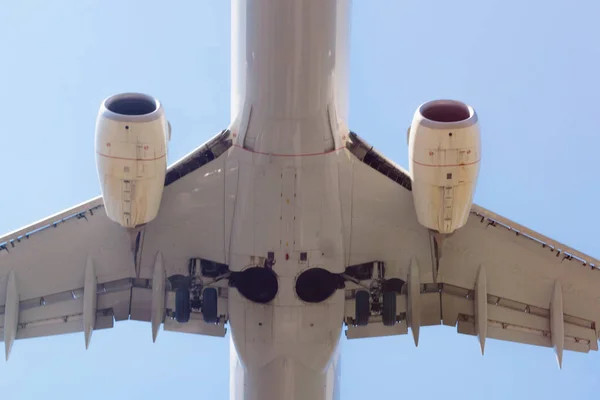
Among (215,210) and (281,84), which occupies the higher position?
(281,84)

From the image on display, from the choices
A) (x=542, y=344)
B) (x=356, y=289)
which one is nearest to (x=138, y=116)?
(x=356, y=289)

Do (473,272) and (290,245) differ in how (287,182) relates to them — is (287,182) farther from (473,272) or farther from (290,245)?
(473,272)

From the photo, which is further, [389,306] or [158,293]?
[389,306]

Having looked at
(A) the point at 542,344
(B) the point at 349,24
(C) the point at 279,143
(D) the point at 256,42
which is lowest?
(A) the point at 542,344

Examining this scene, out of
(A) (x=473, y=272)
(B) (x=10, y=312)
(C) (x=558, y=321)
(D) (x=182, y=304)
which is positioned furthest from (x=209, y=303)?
(C) (x=558, y=321)

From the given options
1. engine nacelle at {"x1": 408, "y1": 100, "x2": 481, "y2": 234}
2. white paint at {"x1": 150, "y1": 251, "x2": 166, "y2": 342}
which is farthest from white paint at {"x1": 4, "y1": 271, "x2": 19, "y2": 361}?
engine nacelle at {"x1": 408, "y1": 100, "x2": 481, "y2": 234}

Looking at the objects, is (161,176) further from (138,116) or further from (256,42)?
(256,42)

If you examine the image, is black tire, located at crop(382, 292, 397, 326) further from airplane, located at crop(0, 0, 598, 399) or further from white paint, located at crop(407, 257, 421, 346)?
white paint, located at crop(407, 257, 421, 346)
